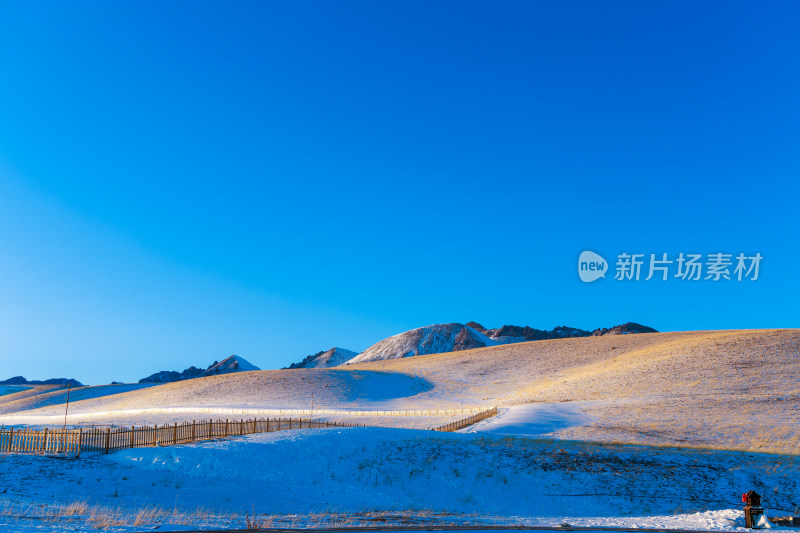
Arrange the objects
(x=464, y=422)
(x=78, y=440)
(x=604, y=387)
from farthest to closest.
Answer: (x=604, y=387)
(x=464, y=422)
(x=78, y=440)

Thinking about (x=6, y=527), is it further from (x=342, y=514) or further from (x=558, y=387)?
(x=558, y=387)

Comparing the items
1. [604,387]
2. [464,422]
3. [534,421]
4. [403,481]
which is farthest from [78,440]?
[604,387]

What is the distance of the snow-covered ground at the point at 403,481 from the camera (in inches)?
761

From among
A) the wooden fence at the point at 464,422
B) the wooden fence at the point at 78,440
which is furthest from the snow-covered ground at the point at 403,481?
the wooden fence at the point at 464,422

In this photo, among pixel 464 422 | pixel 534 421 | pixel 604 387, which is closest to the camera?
pixel 464 422

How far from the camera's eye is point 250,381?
98812mm

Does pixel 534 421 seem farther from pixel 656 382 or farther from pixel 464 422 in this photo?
pixel 656 382

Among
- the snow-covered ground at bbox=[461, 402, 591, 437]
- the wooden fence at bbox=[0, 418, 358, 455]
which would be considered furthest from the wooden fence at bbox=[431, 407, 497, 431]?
the wooden fence at bbox=[0, 418, 358, 455]

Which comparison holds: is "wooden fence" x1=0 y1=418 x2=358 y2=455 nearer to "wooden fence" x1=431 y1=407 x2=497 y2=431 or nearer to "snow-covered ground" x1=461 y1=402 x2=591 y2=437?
"wooden fence" x1=431 y1=407 x2=497 y2=431

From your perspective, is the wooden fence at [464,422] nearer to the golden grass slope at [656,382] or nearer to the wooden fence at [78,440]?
the golden grass slope at [656,382]

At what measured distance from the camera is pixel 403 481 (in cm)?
2742

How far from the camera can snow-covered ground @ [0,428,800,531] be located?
19328 mm

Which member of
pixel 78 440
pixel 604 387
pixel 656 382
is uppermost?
pixel 656 382

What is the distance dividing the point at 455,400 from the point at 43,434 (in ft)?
192
